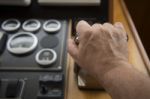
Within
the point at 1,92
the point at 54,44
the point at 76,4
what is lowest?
the point at 1,92

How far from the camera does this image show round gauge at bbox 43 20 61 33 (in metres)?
0.70

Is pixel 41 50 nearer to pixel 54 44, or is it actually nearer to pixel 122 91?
pixel 54 44

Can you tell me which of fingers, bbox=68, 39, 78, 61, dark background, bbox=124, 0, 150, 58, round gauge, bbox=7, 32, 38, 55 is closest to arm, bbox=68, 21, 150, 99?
fingers, bbox=68, 39, 78, 61

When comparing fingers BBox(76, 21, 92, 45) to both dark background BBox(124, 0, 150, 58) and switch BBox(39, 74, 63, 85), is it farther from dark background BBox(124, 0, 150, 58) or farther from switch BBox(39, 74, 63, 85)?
dark background BBox(124, 0, 150, 58)

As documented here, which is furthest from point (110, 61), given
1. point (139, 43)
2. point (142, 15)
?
point (142, 15)

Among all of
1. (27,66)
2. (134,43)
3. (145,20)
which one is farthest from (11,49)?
(145,20)

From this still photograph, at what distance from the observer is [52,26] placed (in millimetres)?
715

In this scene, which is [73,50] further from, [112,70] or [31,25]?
[31,25]

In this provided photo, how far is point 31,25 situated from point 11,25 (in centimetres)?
6

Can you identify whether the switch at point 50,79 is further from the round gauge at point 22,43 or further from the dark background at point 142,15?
the dark background at point 142,15

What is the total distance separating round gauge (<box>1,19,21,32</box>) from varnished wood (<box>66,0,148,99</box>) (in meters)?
0.17

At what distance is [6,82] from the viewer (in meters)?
0.59

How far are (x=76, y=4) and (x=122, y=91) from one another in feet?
1.07

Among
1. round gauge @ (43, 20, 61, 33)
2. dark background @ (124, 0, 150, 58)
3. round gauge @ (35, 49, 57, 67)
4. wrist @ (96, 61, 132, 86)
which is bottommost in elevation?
wrist @ (96, 61, 132, 86)
